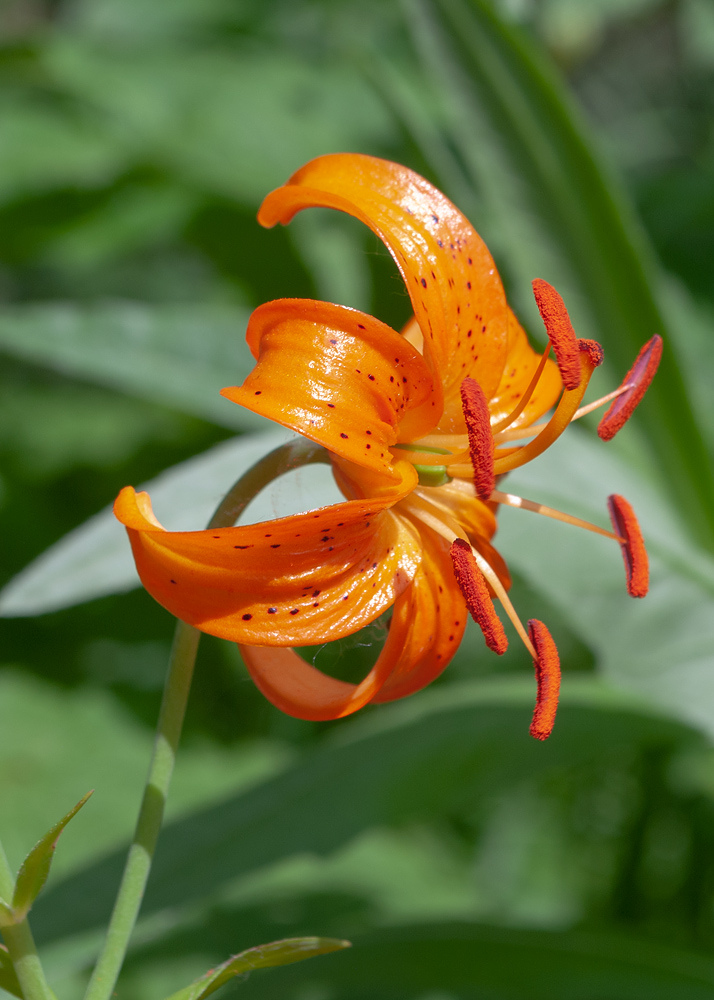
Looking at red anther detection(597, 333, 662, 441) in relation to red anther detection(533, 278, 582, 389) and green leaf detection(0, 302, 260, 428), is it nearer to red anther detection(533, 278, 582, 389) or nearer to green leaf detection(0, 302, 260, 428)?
red anther detection(533, 278, 582, 389)

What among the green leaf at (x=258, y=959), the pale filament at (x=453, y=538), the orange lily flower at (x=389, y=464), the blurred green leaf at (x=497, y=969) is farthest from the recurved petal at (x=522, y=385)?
the blurred green leaf at (x=497, y=969)

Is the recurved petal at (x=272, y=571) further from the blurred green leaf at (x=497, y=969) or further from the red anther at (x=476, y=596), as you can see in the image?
the blurred green leaf at (x=497, y=969)

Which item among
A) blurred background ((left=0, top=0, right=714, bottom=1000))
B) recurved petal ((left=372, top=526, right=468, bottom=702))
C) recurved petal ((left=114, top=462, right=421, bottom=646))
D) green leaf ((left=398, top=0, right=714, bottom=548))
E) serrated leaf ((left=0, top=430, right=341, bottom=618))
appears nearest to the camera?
recurved petal ((left=114, top=462, right=421, bottom=646))

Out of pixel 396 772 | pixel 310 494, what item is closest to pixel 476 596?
pixel 310 494

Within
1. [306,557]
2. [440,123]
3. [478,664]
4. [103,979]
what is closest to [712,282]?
[440,123]

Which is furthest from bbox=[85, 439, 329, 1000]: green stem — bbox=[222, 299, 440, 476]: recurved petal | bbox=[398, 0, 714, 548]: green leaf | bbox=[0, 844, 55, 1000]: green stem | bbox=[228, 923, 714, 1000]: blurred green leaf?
bbox=[398, 0, 714, 548]: green leaf

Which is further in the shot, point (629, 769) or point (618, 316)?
point (629, 769)

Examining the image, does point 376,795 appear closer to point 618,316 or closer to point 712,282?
point 618,316
